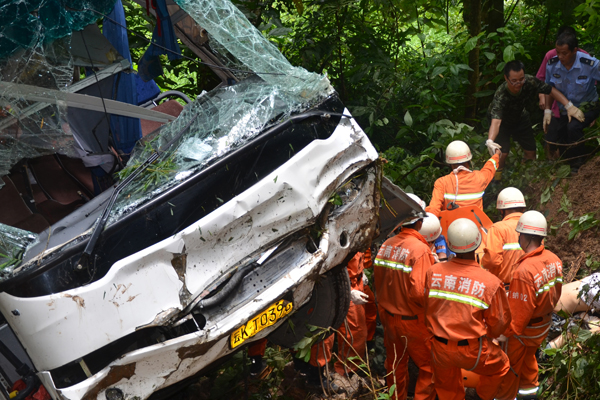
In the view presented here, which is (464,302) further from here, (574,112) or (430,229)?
(574,112)

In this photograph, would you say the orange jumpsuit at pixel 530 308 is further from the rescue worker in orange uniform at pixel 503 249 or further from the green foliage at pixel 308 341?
the green foliage at pixel 308 341

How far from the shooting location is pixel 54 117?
323cm

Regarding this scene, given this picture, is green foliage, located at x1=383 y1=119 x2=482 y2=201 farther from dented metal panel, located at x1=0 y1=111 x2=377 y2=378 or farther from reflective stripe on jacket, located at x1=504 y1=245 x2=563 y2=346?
dented metal panel, located at x1=0 y1=111 x2=377 y2=378

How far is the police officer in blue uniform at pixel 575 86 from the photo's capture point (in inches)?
245

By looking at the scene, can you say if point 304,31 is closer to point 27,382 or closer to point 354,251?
point 354,251

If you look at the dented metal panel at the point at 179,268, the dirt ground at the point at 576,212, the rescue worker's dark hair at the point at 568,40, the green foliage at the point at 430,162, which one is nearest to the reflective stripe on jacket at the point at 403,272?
the dented metal panel at the point at 179,268

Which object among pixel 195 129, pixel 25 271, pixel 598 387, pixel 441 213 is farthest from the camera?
pixel 441 213

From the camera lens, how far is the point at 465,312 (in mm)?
3836

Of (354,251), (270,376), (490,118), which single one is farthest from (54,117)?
(490,118)

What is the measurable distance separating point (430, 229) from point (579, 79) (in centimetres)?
291

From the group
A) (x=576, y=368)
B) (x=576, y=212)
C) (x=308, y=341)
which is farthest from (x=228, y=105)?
(x=576, y=212)

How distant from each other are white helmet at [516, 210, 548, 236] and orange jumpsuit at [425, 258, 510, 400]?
66 cm

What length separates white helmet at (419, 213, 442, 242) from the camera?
484 centimetres

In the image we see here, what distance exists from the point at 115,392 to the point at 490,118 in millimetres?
5457
